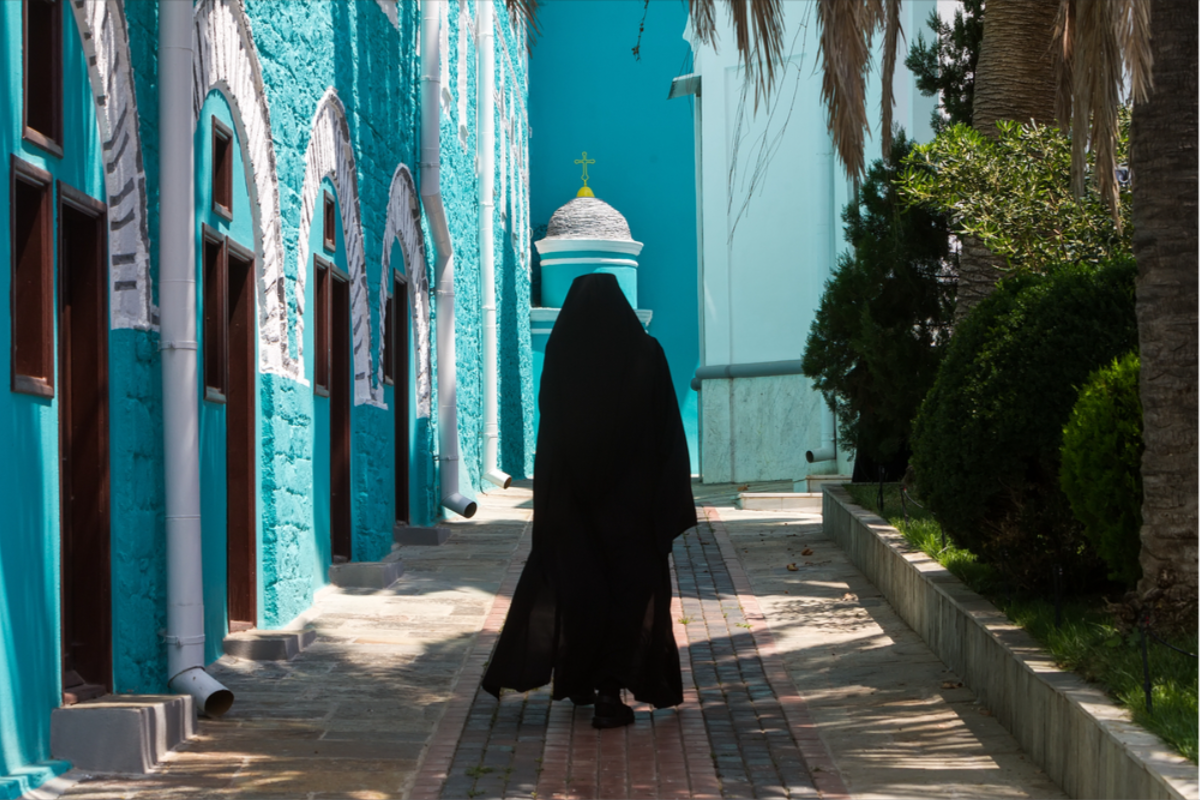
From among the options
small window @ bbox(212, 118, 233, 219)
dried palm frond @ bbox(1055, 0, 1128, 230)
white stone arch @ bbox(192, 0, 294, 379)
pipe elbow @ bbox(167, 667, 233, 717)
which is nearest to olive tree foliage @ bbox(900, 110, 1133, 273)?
dried palm frond @ bbox(1055, 0, 1128, 230)

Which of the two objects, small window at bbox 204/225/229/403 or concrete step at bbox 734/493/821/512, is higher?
small window at bbox 204/225/229/403

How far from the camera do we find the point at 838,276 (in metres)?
12.5

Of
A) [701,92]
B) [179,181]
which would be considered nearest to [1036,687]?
[179,181]

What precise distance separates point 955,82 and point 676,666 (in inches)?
317

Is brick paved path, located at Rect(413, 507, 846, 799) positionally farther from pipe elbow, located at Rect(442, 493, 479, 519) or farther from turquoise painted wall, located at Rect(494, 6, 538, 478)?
turquoise painted wall, located at Rect(494, 6, 538, 478)

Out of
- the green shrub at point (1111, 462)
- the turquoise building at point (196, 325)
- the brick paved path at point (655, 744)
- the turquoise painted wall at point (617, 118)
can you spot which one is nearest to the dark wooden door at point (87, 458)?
the turquoise building at point (196, 325)

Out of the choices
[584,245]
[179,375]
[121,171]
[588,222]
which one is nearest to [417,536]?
[179,375]

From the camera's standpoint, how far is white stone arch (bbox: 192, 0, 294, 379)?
682 centimetres

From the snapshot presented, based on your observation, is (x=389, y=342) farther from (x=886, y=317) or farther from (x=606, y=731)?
(x=606, y=731)

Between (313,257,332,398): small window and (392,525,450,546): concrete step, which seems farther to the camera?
(392,525,450,546): concrete step

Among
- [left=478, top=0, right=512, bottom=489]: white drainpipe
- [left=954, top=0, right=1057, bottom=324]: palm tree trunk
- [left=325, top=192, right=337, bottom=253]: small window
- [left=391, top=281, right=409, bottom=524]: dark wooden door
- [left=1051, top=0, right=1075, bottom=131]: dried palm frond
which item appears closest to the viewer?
[left=1051, top=0, right=1075, bottom=131]: dried palm frond

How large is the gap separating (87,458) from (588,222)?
2017cm

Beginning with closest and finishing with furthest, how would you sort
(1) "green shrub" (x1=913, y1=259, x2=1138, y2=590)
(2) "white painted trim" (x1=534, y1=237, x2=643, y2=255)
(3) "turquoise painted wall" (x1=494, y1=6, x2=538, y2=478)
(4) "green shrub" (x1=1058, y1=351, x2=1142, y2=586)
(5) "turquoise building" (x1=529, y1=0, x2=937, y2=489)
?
(4) "green shrub" (x1=1058, y1=351, x2=1142, y2=586) → (1) "green shrub" (x1=913, y1=259, x2=1138, y2=590) → (5) "turquoise building" (x1=529, y1=0, x2=937, y2=489) → (3) "turquoise painted wall" (x1=494, y1=6, x2=538, y2=478) → (2) "white painted trim" (x1=534, y1=237, x2=643, y2=255)

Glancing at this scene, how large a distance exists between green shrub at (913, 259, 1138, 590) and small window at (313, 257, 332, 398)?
4.68m
